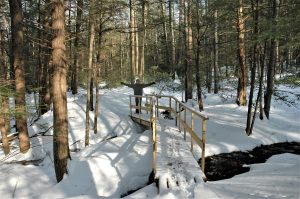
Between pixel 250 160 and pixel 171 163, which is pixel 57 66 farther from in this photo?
pixel 250 160

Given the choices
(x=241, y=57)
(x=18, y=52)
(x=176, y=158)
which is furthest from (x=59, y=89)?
(x=241, y=57)

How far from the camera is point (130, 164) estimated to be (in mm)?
8875

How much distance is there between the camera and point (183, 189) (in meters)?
6.01

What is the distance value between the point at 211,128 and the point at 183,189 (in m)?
7.25

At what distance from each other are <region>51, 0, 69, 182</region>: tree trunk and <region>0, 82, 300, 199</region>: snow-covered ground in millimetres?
523

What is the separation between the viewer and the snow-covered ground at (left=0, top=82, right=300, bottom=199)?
5.94 m

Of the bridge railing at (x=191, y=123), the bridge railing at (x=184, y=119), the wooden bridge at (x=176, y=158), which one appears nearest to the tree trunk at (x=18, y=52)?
the bridge railing at (x=184, y=119)

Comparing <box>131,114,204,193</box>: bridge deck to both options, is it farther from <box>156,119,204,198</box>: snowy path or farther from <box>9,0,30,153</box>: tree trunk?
<box>9,0,30,153</box>: tree trunk

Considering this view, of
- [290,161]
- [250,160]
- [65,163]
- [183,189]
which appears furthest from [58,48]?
[290,161]

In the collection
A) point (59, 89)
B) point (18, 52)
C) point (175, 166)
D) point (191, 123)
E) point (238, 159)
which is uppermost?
point (18, 52)

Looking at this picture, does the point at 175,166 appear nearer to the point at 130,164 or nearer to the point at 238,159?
the point at 130,164

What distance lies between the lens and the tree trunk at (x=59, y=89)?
27.8 ft

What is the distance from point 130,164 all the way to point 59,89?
111 inches

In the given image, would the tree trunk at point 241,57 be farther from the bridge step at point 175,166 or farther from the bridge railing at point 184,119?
the bridge step at point 175,166
